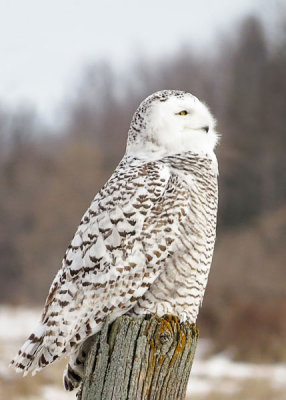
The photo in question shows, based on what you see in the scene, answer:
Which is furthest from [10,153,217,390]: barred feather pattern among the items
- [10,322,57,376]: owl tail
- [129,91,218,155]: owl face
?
[129,91,218,155]: owl face

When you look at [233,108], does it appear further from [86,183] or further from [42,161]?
[42,161]

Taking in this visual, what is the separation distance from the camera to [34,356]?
3.02 m

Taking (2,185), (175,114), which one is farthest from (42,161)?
(175,114)

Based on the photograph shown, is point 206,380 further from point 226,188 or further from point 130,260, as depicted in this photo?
point 226,188

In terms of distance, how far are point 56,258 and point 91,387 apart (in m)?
24.9

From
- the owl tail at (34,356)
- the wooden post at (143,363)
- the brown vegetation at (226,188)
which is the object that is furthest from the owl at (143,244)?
the brown vegetation at (226,188)

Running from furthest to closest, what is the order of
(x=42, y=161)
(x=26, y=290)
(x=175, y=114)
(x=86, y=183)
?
(x=42, y=161) < (x=86, y=183) < (x=26, y=290) < (x=175, y=114)

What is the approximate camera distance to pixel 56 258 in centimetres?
2728

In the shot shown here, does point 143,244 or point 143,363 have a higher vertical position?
point 143,244

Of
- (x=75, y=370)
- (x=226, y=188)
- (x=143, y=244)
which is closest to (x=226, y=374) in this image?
(x=75, y=370)

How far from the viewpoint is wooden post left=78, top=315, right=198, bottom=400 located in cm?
265

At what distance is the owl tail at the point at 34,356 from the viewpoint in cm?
301

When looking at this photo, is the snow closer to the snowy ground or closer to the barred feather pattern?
the snowy ground

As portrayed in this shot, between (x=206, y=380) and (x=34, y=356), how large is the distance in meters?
9.38
